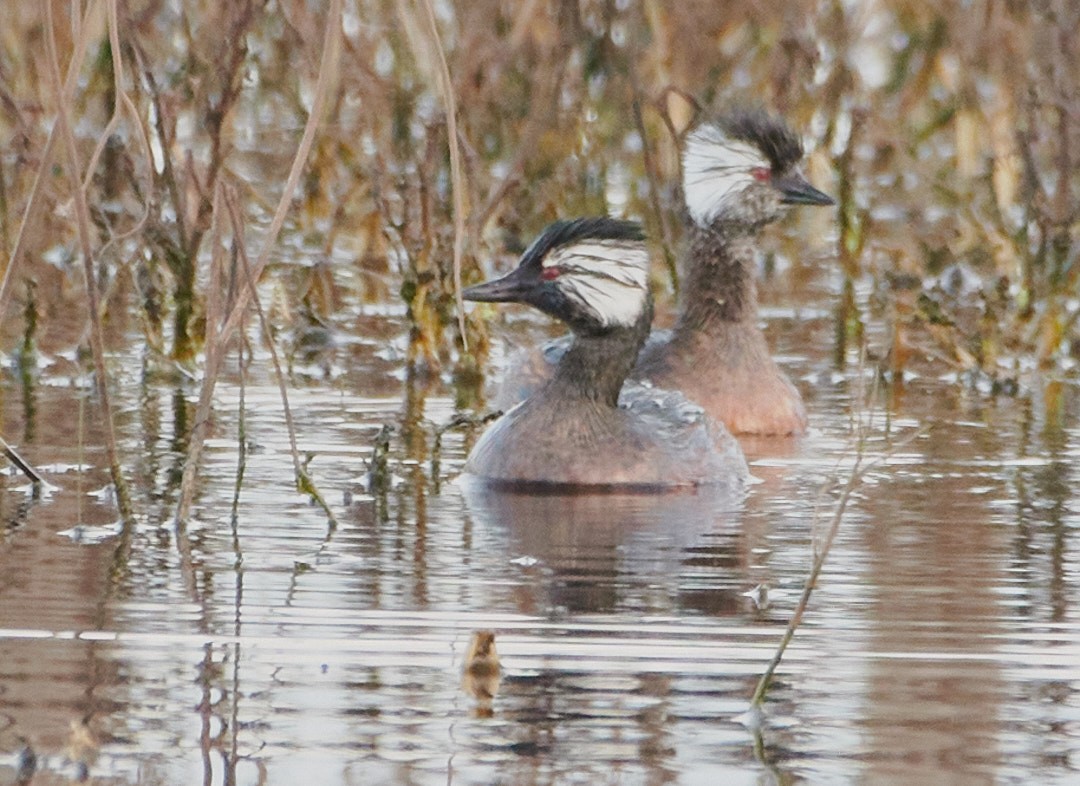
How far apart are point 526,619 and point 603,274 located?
2905mm

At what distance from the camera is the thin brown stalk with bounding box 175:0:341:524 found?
572 cm

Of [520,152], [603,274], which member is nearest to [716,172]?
[520,152]

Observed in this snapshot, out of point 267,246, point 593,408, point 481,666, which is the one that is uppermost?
point 267,246

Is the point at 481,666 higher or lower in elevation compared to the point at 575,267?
lower

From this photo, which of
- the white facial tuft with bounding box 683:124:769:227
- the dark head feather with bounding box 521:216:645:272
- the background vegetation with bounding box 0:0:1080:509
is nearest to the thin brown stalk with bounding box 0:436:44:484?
the background vegetation with bounding box 0:0:1080:509

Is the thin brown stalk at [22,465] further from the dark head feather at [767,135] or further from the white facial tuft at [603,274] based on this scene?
the dark head feather at [767,135]

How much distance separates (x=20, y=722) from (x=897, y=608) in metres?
2.38

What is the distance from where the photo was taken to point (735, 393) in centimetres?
1076

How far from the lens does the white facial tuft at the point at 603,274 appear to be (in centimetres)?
930

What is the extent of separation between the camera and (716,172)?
11633 millimetres

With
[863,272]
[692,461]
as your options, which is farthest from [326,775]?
[863,272]

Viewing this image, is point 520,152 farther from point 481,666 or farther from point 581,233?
point 481,666

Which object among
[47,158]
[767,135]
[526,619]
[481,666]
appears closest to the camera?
[481,666]

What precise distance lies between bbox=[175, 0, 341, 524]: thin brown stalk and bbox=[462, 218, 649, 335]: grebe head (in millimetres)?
1802
